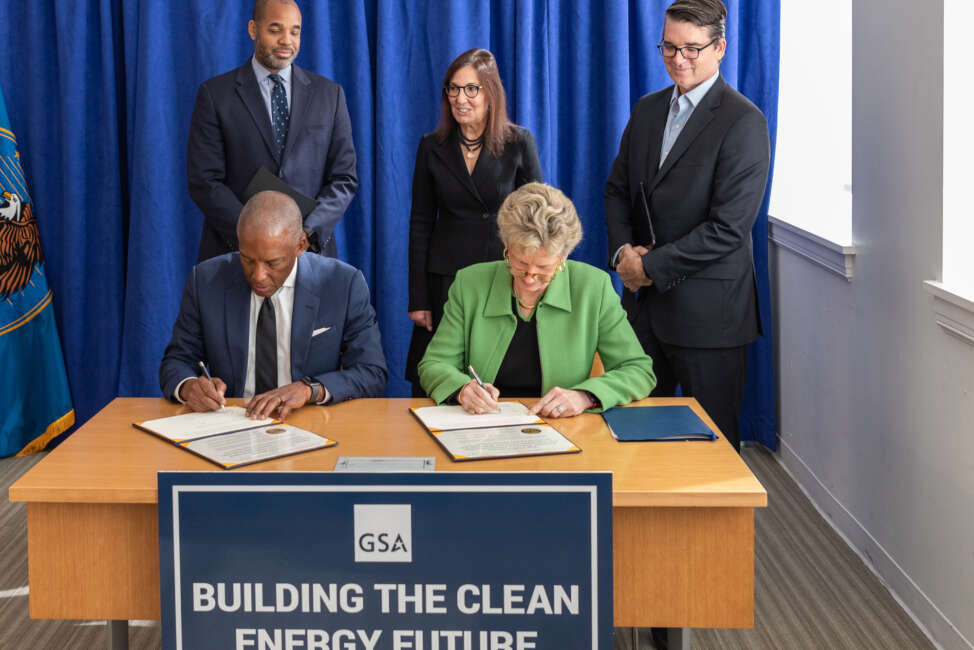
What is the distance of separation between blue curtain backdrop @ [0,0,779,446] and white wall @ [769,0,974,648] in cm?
91

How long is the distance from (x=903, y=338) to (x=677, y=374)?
2.29 feet

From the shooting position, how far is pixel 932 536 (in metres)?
2.86

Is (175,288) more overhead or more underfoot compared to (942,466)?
more overhead

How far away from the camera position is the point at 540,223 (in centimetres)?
253

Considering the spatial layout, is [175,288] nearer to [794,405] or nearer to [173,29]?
[173,29]

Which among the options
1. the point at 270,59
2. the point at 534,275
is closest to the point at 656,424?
the point at 534,275

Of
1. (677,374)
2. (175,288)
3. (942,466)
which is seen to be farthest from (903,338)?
(175,288)

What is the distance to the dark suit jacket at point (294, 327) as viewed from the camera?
270cm

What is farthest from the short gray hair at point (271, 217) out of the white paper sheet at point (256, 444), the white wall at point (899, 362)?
the white wall at point (899, 362)

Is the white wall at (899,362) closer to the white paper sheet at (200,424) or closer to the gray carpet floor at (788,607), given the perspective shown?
the gray carpet floor at (788,607)

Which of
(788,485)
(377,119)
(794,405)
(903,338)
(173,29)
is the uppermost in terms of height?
(173,29)

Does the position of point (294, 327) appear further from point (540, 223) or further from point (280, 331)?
point (540, 223)

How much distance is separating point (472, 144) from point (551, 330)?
111 cm

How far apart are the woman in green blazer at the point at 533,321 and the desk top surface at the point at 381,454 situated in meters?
0.25
